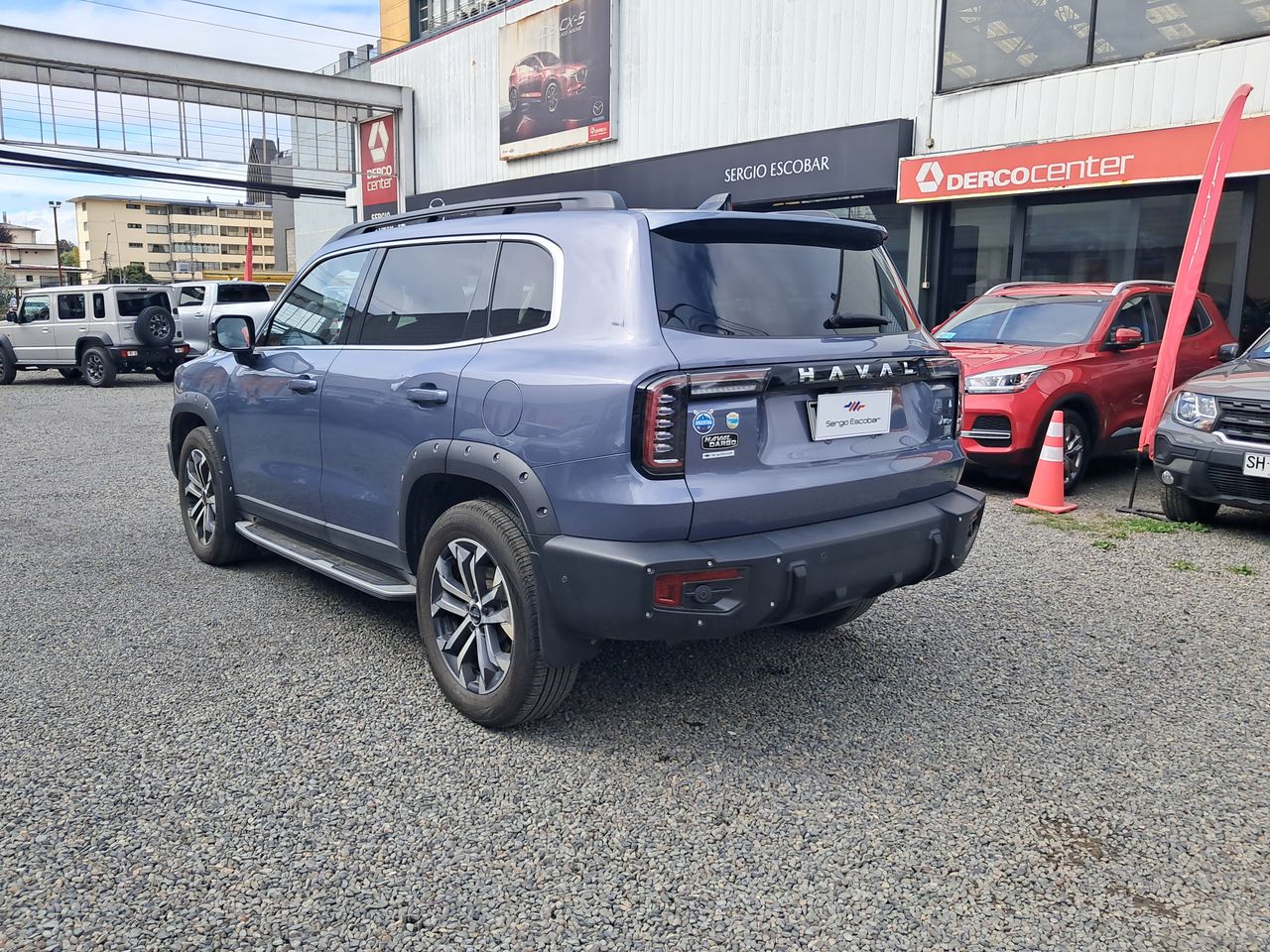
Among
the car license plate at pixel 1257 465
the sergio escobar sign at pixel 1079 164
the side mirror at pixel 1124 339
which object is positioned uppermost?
the sergio escobar sign at pixel 1079 164

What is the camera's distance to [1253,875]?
8.83 feet

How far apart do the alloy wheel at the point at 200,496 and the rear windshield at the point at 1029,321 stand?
6.19m

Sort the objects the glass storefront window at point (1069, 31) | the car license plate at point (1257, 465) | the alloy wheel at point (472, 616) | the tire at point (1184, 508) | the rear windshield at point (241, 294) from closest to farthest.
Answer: the alloy wheel at point (472, 616) → the car license plate at point (1257, 465) → the tire at point (1184, 508) → the glass storefront window at point (1069, 31) → the rear windshield at point (241, 294)

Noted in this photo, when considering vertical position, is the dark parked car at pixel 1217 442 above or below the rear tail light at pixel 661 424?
below

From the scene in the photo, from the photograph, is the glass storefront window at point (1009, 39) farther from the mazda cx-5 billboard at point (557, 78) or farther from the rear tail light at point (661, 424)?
the rear tail light at point (661, 424)

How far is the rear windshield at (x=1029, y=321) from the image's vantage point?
846 cm

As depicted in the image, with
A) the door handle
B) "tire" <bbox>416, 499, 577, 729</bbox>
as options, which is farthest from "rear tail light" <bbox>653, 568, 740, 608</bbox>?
the door handle

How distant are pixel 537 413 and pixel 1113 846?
2.12m

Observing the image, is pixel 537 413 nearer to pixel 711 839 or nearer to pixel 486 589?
pixel 486 589

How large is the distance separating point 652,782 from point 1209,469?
16.1 ft

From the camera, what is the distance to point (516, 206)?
3.94 meters

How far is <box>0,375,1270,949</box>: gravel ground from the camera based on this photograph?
2514mm

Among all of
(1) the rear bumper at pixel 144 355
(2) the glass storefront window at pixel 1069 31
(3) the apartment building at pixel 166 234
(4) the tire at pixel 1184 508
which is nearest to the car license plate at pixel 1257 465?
(4) the tire at pixel 1184 508

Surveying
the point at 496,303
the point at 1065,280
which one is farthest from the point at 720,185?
the point at 496,303
